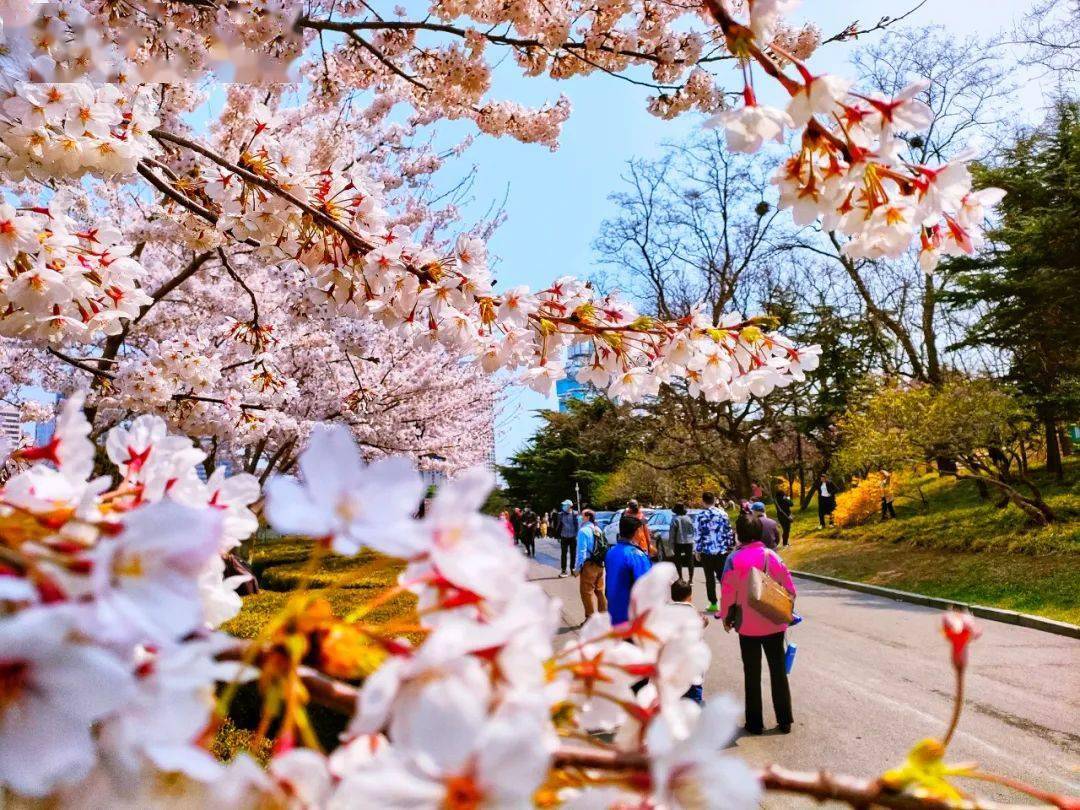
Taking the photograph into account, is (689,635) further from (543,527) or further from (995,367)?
(543,527)

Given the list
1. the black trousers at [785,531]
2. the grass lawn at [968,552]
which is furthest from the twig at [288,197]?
the black trousers at [785,531]

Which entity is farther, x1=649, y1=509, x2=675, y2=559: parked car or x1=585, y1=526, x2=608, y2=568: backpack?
x1=649, y1=509, x2=675, y2=559: parked car

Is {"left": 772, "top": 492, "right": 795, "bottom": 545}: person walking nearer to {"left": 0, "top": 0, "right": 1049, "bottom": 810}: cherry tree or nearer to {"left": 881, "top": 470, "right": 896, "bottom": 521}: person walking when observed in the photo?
{"left": 881, "top": 470, "right": 896, "bottom": 521}: person walking

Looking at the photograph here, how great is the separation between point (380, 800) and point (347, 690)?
0.12 metres

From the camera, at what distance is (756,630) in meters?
5.30

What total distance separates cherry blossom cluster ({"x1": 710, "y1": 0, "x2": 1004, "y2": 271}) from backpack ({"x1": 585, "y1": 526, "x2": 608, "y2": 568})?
5898mm

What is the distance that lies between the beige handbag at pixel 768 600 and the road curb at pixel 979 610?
7.12 ft

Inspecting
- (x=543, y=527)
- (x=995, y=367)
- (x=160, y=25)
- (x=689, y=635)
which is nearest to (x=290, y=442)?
(x=160, y=25)

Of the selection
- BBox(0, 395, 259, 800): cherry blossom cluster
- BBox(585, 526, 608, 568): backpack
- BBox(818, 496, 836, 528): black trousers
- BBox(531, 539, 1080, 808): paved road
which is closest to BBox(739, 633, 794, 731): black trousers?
BBox(531, 539, 1080, 808): paved road

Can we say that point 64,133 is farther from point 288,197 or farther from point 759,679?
point 759,679

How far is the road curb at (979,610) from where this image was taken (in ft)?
26.7

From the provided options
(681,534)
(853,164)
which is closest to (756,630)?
(853,164)

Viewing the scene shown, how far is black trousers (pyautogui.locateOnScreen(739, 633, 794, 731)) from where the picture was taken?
5.26m

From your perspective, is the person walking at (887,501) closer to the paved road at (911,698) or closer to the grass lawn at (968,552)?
the grass lawn at (968,552)
